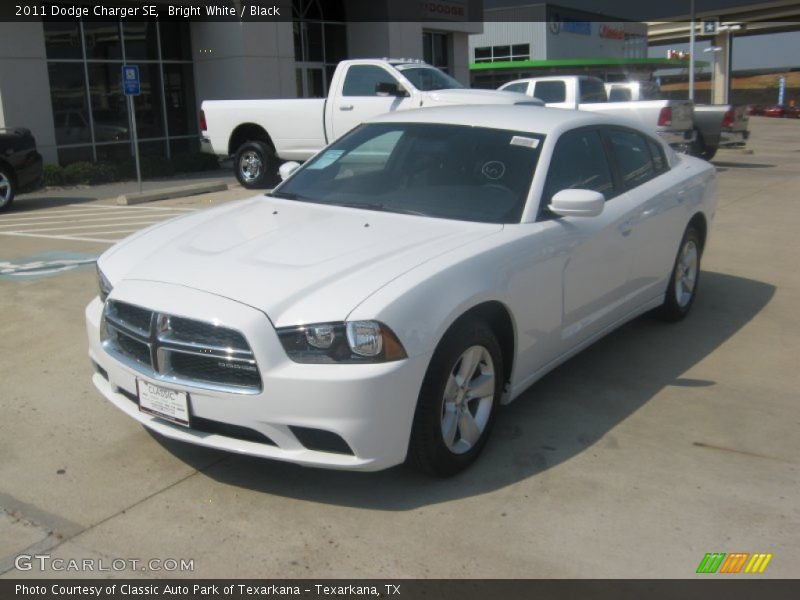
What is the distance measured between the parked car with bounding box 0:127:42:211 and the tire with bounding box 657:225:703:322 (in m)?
10.6

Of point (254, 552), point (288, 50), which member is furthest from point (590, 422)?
point (288, 50)

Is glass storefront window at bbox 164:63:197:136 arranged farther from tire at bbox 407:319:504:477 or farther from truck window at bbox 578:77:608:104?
tire at bbox 407:319:504:477

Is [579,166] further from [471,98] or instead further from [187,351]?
[471,98]

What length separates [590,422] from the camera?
4648 millimetres

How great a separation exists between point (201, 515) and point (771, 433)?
9.58 feet

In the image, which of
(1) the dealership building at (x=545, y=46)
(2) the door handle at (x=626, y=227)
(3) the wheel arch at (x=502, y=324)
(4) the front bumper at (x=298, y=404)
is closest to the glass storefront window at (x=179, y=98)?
(2) the door handle at (x=626, y=227)

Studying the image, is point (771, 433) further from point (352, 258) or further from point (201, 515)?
point (201, 515)

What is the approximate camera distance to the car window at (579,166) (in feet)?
15.9

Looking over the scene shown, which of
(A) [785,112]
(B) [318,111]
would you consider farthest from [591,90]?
(A) [785,112]

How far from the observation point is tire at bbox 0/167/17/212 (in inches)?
522

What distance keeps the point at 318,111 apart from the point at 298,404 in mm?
12011

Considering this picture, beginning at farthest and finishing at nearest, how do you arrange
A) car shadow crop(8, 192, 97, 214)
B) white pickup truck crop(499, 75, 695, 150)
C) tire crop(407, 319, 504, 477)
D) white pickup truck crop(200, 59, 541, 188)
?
white pickup truck crop(499, 75, 695, 150) < white pickup truck crop(200, 59, 541, 188) < car shadow crop(8, 192, 97, 214) < tire crop(407, 319, 504, 477)

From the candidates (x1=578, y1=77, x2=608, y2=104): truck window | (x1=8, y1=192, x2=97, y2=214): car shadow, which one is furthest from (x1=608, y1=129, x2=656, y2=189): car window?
(x1=578, y1=77, x2=608, y2=104): truck window

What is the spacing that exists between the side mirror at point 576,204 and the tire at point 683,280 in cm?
191
